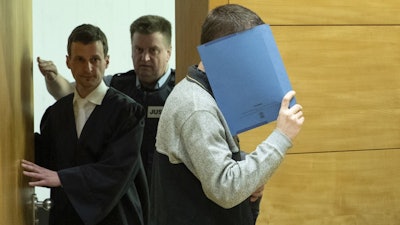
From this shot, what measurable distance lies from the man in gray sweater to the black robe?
0.88 metres

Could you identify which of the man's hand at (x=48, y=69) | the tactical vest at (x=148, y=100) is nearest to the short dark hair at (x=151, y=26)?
the tactical vest at (x=148, y=100)

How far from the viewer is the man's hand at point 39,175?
2333 mm

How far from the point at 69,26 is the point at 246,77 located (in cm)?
341

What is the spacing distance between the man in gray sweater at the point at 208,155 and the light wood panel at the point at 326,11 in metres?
0.82

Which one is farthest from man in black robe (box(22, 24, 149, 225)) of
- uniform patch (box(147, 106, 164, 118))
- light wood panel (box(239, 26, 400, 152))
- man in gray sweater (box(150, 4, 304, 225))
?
man in gray sweater (box(150, 4, 304, 225))

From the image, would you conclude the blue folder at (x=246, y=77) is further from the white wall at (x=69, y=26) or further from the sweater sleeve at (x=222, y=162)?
the white wall at (x=69, y=26)

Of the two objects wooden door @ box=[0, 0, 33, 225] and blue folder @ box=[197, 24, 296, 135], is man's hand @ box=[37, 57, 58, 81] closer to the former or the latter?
wooden door @ box=[0, 0, 33, 225]

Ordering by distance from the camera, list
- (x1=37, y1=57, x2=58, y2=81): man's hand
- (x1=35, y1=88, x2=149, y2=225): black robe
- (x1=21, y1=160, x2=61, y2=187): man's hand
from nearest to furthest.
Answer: (x1=21, y1=160, x2=61, y2=187): man's hand, (x1=35, y1=88, x2=149, y2=225): black robe, (x1=37, y1=57, x2=58, y2=81): man's hand

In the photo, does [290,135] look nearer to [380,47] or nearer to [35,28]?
[380,47]

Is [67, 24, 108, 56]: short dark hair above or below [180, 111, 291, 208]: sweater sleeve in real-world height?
above

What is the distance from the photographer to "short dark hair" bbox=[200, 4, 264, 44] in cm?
183

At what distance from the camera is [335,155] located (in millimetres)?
2838

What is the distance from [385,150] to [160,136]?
129 cm

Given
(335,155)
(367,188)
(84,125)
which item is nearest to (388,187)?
(367,188)
